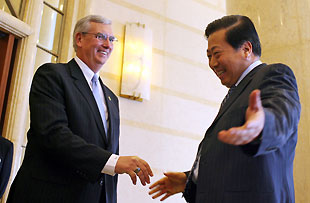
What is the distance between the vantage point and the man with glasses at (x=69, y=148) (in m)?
2.29

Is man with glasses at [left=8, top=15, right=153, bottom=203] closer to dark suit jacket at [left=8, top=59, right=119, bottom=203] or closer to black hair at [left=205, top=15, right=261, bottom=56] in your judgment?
dark suit jacket at [left=8, top=59, right=119, bottom=203]

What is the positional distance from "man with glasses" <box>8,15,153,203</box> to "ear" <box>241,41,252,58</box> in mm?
784

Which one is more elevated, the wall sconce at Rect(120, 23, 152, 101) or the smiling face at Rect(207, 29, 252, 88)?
the wall sconce at Rect(120, 23, 152, 101)

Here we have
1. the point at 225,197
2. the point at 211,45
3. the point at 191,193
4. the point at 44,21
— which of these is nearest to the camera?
the point at 225,197

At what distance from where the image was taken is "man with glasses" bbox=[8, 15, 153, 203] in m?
2.29

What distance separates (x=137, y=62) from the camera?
5.01 metres

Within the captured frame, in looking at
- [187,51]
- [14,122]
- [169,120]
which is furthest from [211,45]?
[187,51]

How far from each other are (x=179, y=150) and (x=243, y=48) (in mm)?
2886

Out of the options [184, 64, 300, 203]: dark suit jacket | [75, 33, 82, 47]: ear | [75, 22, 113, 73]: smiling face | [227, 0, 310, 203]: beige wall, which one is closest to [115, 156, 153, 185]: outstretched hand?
[184, 64, 300, 203]: dark suit jacket

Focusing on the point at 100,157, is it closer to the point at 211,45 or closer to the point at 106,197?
the point at 106,197

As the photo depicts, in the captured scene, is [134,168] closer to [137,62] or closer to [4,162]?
[4,162]

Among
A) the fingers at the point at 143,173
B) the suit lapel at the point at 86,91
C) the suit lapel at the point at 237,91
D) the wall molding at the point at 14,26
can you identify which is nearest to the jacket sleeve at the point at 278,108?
the suit lapel at the point at 237,91

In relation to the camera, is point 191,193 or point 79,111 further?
point 79,111

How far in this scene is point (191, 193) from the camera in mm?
2189
